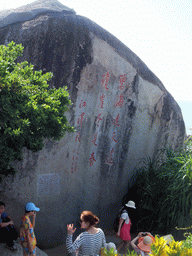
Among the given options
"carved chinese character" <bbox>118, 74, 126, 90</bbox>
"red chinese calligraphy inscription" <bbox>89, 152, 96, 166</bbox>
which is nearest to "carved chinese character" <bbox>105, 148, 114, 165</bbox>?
"red chinese calligraphy inscription" <bbox>89, 152, 96, 166</bbox>

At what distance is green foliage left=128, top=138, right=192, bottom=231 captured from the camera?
489 centimetres

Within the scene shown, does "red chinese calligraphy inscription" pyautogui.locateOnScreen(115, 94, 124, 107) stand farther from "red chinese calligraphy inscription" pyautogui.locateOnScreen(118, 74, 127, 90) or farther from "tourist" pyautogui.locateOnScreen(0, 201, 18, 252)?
"tourist" pyautogui.locateOnScreen(0, 201, 18, 252)

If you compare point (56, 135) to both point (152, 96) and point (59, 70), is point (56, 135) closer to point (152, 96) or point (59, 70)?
point (59, 70)

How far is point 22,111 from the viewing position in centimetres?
278

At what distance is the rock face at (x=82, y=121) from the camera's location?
4.75 meters

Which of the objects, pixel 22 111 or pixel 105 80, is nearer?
pixel 22 111

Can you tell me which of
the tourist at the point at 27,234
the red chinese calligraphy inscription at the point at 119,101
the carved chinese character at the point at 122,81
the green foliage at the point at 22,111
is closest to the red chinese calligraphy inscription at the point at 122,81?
the carved chinese character at the point at 122,81

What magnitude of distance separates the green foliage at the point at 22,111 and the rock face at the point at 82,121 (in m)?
1.53

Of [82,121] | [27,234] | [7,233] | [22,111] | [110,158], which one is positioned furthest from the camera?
[110,158]

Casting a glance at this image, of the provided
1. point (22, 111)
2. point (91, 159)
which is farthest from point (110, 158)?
point (22, 111)

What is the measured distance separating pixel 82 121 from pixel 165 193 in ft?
6.93

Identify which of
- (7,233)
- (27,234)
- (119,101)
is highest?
(119,101)

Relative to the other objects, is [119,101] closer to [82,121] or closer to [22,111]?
[82,121]

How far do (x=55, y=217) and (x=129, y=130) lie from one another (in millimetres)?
2415
